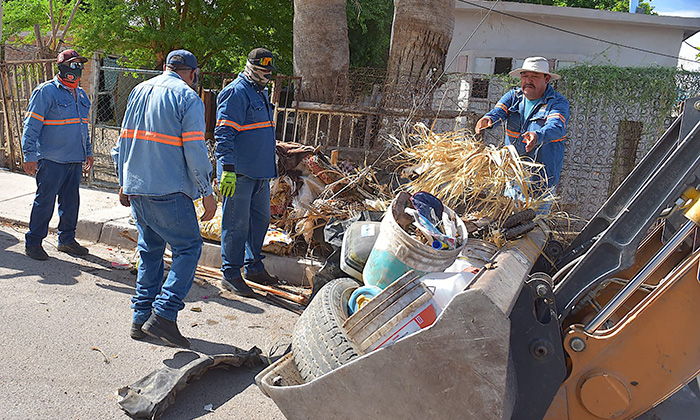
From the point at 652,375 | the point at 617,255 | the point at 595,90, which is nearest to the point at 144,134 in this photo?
the point at 617,255

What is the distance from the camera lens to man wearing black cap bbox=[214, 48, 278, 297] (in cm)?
520

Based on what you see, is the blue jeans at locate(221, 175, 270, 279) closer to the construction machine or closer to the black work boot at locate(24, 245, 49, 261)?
the black work boot at locate(24, 245, 49, 261)

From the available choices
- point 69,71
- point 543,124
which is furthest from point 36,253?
point 543,124

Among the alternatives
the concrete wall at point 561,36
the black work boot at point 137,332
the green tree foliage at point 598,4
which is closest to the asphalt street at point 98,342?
the black work boot at point 137,332

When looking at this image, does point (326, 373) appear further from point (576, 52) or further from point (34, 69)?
point (576, 52)

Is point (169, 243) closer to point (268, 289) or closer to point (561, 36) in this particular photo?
point (268, 289)

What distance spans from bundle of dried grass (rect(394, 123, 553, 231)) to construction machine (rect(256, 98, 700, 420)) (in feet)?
3.31

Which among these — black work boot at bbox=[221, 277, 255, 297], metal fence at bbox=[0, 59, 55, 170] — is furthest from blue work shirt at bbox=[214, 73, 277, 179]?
metal fence at bbox=[0, 59, 55, 170]

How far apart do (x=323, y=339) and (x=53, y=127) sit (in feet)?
14.7

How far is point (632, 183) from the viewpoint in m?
3.38

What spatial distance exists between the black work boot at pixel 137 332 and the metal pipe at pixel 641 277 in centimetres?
299

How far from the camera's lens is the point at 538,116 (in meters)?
5.43

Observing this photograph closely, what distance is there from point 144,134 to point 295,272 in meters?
2.44

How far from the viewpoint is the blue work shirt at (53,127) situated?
5773 millimetres
